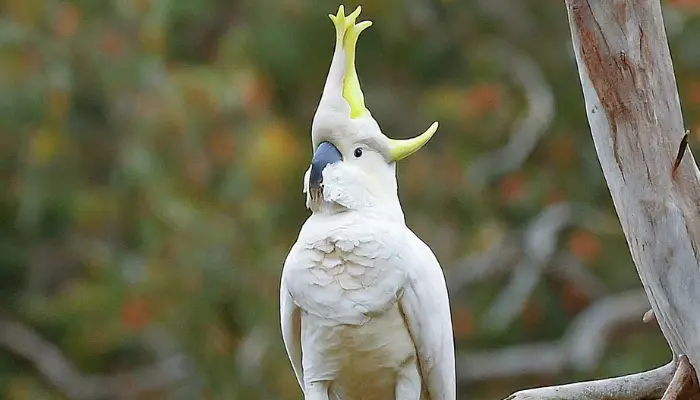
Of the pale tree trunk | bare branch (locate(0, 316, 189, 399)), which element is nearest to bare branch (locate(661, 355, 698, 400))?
the pale tree trunk

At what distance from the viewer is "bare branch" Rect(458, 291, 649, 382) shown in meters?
3.47

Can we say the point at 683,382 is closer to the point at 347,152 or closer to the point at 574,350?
the point at 347,152

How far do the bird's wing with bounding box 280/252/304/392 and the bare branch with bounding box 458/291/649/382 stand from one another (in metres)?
2.37

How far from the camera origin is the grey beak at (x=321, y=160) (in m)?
1.08

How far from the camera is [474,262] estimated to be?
3678mm

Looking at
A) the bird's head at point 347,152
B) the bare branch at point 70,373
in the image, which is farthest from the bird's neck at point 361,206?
the bare branch at point 70,373

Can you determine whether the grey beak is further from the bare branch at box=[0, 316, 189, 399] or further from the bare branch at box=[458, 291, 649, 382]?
Answer: the bare branch at box=[0, 316, 189, 399]

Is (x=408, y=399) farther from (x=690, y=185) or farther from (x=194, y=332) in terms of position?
(x=194, y=332)

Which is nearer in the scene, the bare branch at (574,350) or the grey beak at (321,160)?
the grey beak at (321,160)

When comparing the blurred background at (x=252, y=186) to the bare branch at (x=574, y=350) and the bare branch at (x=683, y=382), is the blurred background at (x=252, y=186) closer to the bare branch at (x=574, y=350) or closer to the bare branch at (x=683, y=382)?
the bare branch at (x=574, y=350)

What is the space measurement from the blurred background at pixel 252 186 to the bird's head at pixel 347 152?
220cm

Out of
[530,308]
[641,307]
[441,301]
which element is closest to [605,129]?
[441,301]

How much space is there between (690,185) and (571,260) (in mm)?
2730

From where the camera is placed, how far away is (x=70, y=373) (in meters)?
3.92
